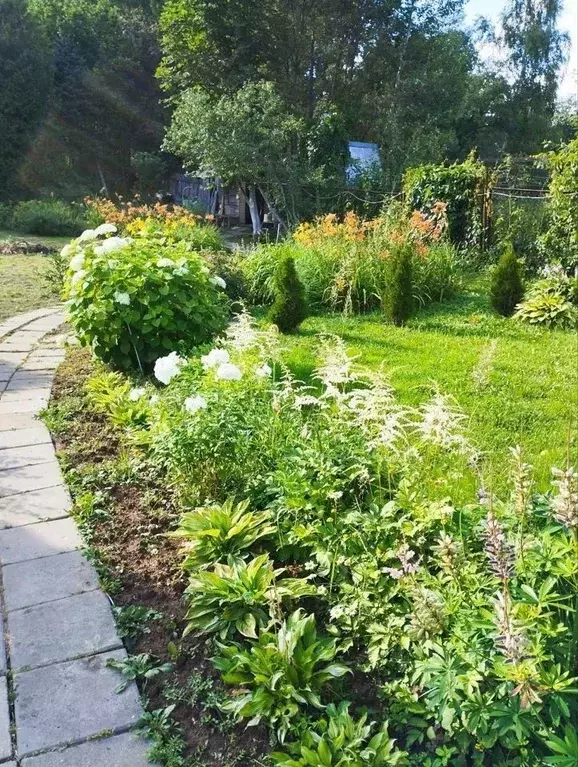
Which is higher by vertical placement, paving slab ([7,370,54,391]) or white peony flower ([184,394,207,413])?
white peony flower ([184,394,207,413])

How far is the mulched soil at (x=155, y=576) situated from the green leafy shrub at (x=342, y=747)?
0.16m

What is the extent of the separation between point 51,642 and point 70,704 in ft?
0.94

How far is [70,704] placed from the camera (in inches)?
69.5

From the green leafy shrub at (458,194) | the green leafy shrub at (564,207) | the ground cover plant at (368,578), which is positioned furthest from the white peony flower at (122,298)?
the green leafy shrub at (458,194)

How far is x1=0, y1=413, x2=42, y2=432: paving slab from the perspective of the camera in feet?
12.2

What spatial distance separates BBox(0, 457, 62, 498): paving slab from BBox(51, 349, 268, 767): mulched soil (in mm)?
84

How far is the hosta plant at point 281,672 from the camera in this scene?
1.67 meters

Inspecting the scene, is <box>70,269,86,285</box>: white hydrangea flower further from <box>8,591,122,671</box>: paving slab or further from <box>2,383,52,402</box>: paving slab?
<box>8,591,122,671</box>: paving slab

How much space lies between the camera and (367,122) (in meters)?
17.2

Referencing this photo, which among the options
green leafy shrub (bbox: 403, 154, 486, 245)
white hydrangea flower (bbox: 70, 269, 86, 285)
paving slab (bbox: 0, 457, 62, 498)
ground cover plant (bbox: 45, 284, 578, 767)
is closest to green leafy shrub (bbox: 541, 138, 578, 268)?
green leafy shrub (bbox: 403, 154, 486, 245)

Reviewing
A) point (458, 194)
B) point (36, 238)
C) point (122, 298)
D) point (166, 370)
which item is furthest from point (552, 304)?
point (36, 238)

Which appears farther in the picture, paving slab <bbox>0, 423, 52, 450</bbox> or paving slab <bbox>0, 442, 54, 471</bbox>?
paving slab <bbox>0, 423, 52, 450</bbox>

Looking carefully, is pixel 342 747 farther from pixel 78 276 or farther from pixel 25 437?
pixel 78 276

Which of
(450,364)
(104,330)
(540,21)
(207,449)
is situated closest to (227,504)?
(207,449)
